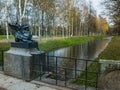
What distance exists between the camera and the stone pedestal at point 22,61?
5820 mm

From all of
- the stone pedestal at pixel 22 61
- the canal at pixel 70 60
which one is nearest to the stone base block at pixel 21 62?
the stone pedestal at pixel 22 61

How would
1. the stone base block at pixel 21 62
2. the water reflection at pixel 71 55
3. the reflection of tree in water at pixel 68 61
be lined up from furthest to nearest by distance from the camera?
the water reflection at pixel 71 55 → the reflection of tree in water at pixel 68 61 → the stone base block at pixel 21 62

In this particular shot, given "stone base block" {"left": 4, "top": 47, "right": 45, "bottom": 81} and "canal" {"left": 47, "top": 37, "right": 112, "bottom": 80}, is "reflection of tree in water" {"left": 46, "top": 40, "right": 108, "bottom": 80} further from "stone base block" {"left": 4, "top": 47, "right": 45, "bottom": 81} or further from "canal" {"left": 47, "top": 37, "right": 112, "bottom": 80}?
"stone base block" {"left": 4, "top": 47, "right": 45, "bottom": 81}

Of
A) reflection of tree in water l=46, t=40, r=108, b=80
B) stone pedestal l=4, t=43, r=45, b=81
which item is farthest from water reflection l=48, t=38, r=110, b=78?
stone pedestal l=4, t=43, r=45, b=81

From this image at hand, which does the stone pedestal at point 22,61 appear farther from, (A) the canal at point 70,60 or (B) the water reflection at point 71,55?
(B) the water reflection at point 71,55

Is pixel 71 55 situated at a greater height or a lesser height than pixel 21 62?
lesser

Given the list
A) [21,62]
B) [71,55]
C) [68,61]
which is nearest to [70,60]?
[68,61]

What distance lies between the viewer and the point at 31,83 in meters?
5.69

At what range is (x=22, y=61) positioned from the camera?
5871 mm

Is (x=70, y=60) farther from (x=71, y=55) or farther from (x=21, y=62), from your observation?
(x=21, y=62)

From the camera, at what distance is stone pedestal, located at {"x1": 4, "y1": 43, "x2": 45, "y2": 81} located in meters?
5.82

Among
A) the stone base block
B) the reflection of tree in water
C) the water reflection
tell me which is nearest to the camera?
the stone base block

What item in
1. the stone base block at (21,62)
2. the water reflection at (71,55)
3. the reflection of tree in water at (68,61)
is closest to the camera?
the stone base block at (21,62)

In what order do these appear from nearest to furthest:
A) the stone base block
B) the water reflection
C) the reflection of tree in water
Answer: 1. the stone base block
2. the reflection of tree in water
3. the water reflection
